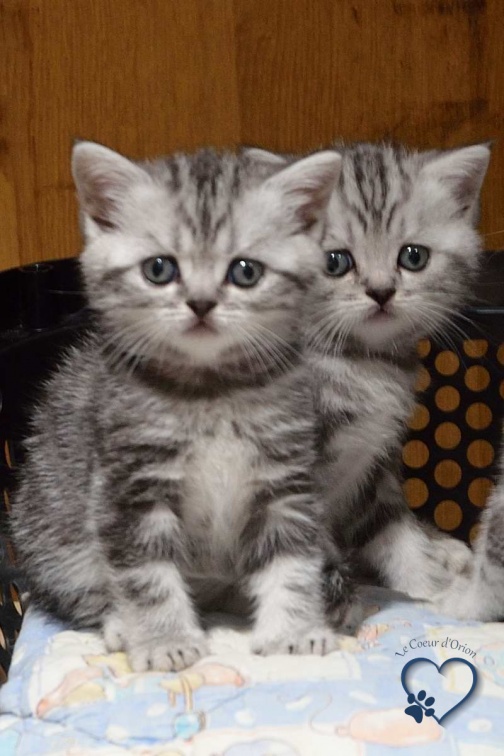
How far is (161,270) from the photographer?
45.7 inches

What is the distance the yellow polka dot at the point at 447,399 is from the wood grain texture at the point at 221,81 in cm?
31

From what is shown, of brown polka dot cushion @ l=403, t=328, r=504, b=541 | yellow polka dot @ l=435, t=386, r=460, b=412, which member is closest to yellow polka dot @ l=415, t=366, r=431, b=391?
brown polka dot cushion @ l=403, t=328, r=504, b=541

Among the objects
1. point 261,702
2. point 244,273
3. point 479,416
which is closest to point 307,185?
point 244,273

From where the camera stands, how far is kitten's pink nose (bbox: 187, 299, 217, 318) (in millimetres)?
1113

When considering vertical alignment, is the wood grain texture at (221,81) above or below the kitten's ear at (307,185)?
above

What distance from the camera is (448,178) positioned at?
4.79ft

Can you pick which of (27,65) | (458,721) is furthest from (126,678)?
(27,65)

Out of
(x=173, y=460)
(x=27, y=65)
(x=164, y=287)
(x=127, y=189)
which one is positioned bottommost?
(x=173, y=460)

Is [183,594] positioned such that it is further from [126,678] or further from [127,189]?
[127,189]

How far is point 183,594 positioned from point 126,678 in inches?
4.7

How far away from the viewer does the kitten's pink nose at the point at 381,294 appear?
1.34 meters

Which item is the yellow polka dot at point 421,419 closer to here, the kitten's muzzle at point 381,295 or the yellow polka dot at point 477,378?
the yellow polka dot at point 477,378

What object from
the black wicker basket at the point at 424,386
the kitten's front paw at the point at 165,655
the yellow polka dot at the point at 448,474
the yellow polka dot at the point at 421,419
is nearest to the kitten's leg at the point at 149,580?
the kitten's front paw at the point at 165,655

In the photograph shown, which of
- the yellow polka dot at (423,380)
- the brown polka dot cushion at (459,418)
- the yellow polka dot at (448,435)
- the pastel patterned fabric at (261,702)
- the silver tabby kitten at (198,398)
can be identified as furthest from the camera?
the yellow polka dot at (448,435)
